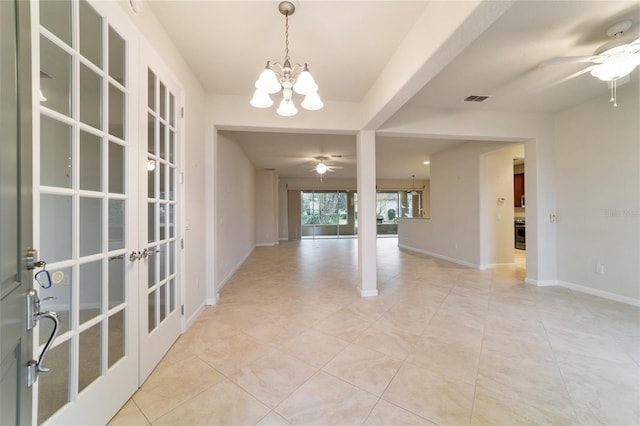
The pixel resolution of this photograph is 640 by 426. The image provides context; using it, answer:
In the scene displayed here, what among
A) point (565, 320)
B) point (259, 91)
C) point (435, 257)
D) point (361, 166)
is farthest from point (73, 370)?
point (435, 257)

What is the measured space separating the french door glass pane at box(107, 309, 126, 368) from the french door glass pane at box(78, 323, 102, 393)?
7 cm

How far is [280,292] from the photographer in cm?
399

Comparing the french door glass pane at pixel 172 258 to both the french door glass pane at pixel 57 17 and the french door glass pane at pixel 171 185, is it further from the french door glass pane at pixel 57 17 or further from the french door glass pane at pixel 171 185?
the french door glass pane at pixel 57 17

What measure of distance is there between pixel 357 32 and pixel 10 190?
7.96 feet

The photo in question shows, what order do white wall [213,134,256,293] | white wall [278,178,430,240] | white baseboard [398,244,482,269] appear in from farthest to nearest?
white wall [278,178,430,240], white baseboard [398,244,482,269], white wall [213,134,256,293]

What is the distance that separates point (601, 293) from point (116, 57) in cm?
609

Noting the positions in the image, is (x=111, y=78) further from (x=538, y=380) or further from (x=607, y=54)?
(x=607, y=54)

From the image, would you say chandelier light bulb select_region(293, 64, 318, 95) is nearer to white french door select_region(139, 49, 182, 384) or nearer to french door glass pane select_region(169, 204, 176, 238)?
white french door select_region(139, 49, 182, 384)

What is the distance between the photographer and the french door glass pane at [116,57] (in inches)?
62.7

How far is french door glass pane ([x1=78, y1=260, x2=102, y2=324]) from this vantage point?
1.39m

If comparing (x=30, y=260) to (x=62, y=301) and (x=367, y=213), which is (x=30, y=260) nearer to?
(x=62, y=301)

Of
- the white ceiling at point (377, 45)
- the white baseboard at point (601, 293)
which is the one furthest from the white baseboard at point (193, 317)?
the white baseboard at point (601, 293)

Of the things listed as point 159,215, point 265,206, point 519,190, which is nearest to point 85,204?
point 159,215

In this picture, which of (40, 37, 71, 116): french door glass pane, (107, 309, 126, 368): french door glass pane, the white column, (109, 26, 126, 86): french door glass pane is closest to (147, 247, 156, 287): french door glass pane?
(107, 309, 126, 368): french door glass pane
